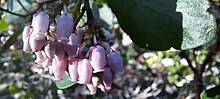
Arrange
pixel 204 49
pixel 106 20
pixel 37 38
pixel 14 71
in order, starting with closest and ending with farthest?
pixel 37 38, pixel 106 20, pixel 204 49, pixel 14 71

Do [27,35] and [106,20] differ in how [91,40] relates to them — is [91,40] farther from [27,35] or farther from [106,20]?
[106,20]

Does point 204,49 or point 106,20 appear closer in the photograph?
point 106,20

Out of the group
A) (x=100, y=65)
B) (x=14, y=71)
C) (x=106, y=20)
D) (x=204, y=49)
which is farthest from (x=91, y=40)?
(x=14, y=71)

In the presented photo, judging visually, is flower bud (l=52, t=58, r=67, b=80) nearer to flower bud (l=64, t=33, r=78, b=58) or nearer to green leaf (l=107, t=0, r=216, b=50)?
flower bud (l=64, t=33, r=78, b=58)

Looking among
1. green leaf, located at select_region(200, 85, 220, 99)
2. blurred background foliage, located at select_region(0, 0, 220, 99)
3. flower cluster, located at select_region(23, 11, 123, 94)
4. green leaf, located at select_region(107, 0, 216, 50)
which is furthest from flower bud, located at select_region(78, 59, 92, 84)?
blurred background foliage, located at select_region(0, 0, 220, 99)

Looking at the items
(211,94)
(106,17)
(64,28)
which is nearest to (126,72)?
(106,17)

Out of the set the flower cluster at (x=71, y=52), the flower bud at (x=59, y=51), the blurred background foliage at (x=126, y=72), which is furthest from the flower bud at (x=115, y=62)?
the blurred background foliage at (x=126, y=72)

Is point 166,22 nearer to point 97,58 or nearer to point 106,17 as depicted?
point 97,58

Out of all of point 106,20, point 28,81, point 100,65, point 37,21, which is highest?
point 37,21
